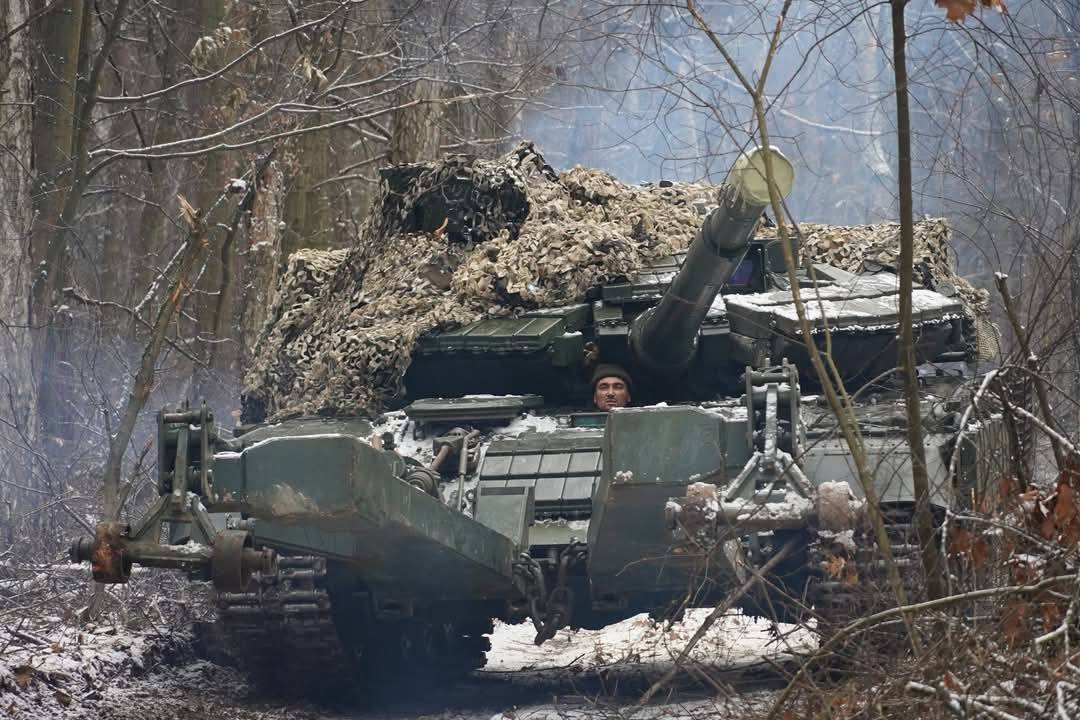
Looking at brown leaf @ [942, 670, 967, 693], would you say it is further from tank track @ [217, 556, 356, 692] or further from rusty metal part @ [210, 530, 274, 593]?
tank track @ [217, 556, 356, 692]

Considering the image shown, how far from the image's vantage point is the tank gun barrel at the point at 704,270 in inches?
261

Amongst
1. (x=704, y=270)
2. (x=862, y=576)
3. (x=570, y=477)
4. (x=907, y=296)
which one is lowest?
(x=862, y=576)

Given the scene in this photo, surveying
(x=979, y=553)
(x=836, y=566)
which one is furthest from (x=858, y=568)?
(x=979, y=553)

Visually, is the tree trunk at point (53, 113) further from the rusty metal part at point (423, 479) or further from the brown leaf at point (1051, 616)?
the brown leaf at point (1051, 616)

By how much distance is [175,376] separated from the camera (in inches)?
800

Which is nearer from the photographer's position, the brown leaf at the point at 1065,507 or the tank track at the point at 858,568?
the brown leaf at the point at 1065,507

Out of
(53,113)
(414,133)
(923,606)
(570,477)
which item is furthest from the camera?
(414,133)

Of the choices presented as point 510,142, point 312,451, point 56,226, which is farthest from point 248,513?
point 510,142

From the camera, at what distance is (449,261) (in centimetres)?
1030

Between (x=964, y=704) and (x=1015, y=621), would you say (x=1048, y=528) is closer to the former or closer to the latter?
(x=1015, y=621)

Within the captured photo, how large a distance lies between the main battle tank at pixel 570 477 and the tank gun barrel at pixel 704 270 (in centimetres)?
2

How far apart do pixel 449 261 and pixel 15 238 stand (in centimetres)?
363

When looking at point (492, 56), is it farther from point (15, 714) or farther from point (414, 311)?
point (15, 714)

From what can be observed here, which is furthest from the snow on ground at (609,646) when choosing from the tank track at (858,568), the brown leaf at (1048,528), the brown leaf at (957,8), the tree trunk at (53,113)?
the brown leaf at (957,8)
